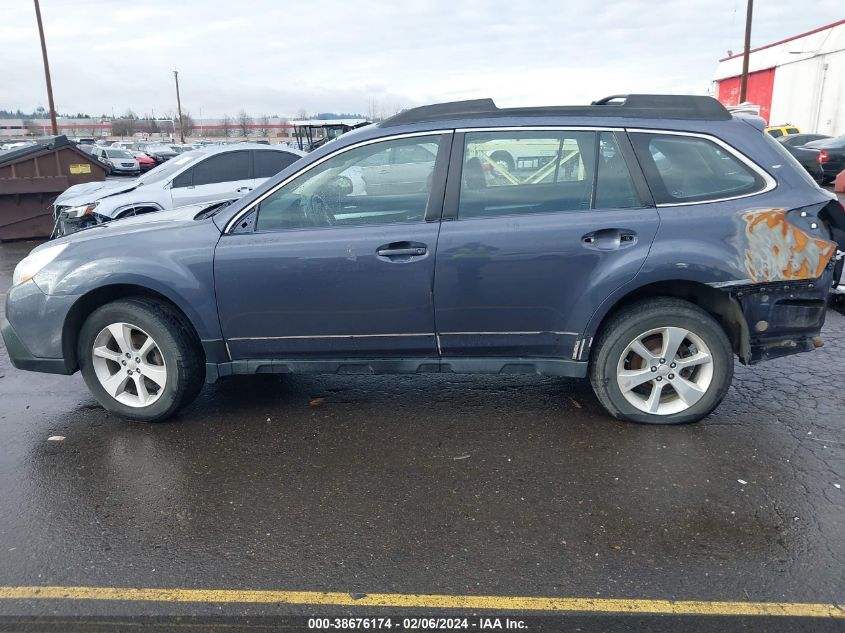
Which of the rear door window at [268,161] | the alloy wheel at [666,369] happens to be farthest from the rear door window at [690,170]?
the rear door window at [268,161]

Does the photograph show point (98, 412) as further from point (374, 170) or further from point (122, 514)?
point (374, 170)

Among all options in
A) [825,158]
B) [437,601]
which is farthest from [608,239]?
[825,158]

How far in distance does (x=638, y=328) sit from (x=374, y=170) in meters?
1.85

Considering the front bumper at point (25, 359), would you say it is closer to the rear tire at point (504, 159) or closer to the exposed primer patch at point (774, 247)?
the rear tire at point (504, 159)

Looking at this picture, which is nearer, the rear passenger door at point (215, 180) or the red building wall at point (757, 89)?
the rear passenger door at point (215, 180)

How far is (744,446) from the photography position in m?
3.93

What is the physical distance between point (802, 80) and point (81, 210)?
138 ft

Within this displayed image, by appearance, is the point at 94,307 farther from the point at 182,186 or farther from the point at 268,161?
the point at 268,161

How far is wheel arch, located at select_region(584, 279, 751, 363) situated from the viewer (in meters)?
3.97

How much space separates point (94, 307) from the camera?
4398 mm

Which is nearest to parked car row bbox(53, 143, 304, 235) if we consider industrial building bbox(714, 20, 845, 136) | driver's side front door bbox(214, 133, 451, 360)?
driver's side front door bbox(214, 133, 451, 360)

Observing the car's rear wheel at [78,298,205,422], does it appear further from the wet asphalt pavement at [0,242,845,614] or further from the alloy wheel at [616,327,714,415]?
the alloy wheel at [616,327,714,415]

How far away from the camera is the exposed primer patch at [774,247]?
3861 mm

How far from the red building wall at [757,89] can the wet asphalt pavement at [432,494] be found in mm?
45467
